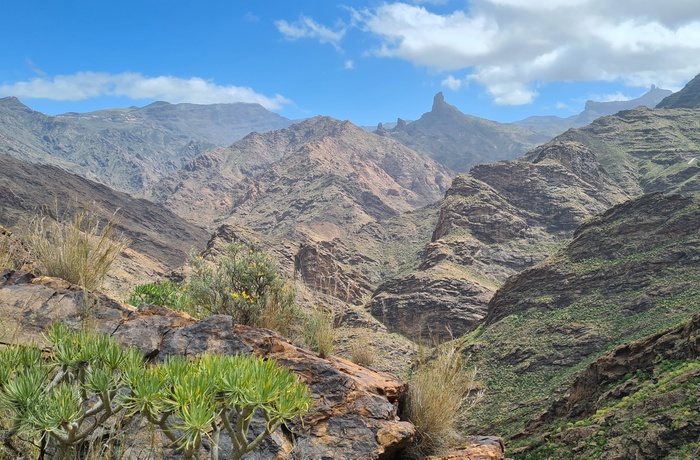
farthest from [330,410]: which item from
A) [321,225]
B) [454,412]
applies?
[321,225]

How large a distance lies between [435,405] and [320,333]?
2.14 m

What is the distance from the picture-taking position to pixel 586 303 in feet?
163

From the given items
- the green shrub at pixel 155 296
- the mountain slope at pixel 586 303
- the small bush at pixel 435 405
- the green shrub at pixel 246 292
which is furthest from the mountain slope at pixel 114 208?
the small bush at pixel 435 405

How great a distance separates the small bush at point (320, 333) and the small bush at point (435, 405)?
148 cm

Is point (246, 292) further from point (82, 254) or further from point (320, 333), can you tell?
point (82, 254)

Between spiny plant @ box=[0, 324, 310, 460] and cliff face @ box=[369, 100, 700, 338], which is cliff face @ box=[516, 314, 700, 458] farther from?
cliff face @ box=[369, 100, 700, 338]

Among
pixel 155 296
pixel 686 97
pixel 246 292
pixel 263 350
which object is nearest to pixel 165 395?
pixel 263 350

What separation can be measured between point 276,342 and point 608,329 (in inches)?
1724

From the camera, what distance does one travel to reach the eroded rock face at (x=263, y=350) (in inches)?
216

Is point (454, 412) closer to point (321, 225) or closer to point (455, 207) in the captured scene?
point (455, 207)

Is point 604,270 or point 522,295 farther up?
point 604,270

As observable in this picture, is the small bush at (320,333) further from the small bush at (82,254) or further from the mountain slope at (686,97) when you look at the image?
the mountain slope at (686,97)

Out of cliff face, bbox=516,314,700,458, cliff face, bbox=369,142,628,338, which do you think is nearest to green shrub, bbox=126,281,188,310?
cliff face, bbox=516,314,700,458

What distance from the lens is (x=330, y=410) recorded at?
582 cm
